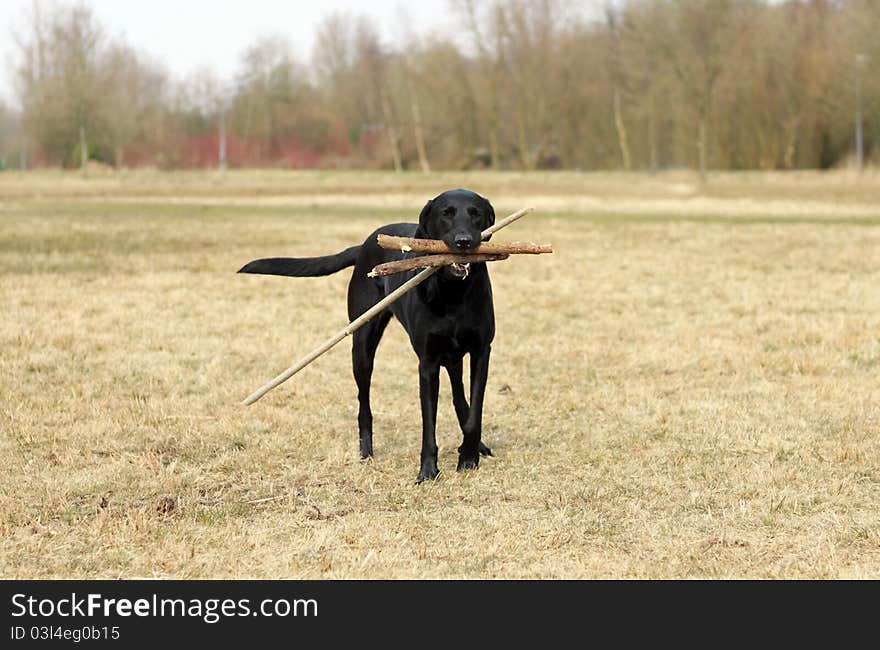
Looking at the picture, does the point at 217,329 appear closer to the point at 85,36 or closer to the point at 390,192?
the point at 390,192

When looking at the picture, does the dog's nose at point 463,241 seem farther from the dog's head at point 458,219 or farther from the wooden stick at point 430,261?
the wooden stick at point 430,261

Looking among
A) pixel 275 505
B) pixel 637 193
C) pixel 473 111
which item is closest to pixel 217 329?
pixel 275 505

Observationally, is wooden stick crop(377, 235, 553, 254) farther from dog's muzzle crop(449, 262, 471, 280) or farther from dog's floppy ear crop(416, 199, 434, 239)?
dog's floppy ear crop(416, 199, 434, 239)

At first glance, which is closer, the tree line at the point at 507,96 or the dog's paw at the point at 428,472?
the dog's paw at the point at 428,472

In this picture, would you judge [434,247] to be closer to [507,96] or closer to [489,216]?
[489,216]

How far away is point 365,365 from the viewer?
7031 millimetres

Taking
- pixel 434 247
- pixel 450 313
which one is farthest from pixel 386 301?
pixel 434 247

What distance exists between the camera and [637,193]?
4066 centimetres

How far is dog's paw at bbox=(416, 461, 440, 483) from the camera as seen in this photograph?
6328 mm

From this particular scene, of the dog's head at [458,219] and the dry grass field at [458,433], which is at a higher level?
the dog's head at [458,219]

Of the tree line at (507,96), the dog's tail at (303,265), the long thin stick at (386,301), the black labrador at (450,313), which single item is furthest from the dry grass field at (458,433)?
the tree line at (507,96)

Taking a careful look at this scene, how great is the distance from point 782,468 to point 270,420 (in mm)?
3405

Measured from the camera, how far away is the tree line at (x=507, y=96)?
54906 mm

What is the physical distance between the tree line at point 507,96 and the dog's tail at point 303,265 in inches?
1729
